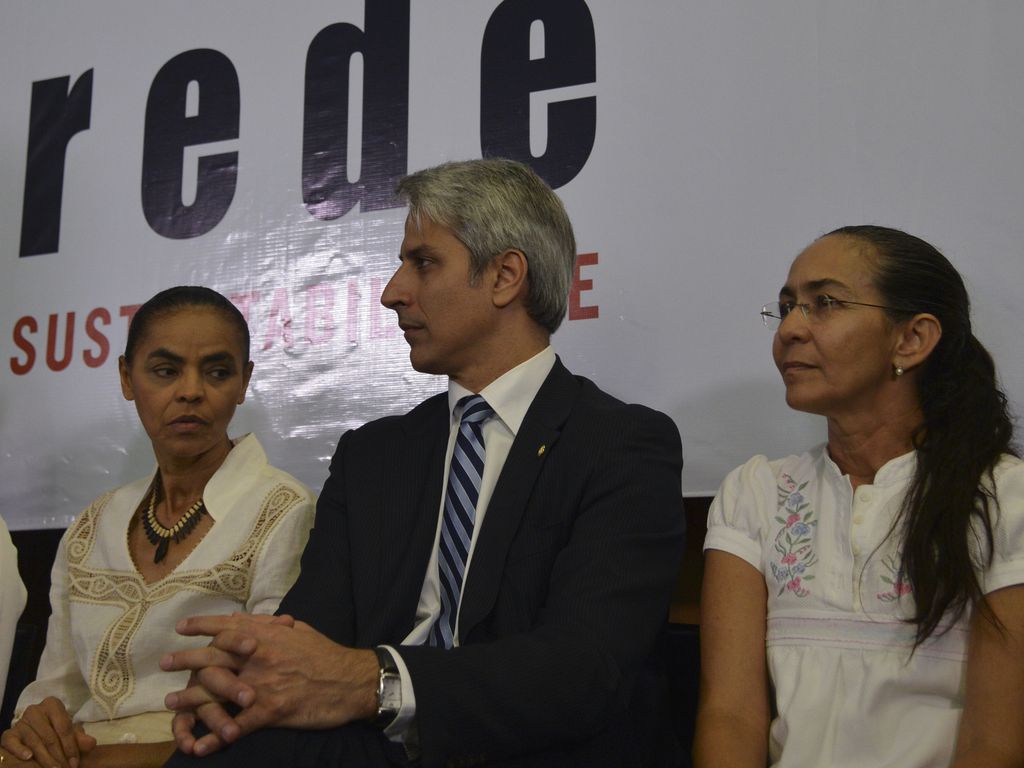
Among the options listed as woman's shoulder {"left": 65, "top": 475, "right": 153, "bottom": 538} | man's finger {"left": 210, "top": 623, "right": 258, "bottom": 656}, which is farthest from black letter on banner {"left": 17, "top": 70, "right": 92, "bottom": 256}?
man's finger {"left": 210, "top": 623, "right": 258, "bottom": 656}

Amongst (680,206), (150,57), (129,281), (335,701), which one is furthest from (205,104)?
(335,701)

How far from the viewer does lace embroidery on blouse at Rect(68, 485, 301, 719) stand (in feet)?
6.18

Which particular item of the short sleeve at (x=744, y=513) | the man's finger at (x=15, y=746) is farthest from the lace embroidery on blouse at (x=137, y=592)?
the short sleeve at (x=744, y=513)

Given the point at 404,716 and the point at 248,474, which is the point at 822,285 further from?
the point at 248,474

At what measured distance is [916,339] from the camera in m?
1.71

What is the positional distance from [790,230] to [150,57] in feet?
5.28

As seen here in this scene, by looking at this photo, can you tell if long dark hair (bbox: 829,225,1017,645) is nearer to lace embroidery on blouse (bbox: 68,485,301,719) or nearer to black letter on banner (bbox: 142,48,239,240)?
lace embroidery on blouse (bbox: 68,485,301,719)

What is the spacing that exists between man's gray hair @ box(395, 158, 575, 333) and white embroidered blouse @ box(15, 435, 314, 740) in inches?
20.8

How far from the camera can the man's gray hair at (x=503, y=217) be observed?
1.87 m

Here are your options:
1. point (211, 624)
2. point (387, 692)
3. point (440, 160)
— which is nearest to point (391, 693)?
point (387, 692)

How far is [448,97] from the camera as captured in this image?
A: 96.2 inches

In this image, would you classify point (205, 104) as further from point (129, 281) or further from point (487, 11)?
point (487, 11)

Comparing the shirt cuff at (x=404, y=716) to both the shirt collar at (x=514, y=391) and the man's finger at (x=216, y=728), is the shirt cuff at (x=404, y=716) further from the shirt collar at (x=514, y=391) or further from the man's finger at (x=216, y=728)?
the shirt collar at (x=514, y=391)

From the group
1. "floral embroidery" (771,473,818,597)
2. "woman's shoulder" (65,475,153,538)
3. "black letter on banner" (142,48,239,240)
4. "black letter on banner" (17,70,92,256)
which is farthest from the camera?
"black letter on banner" (17,70,92,256)
